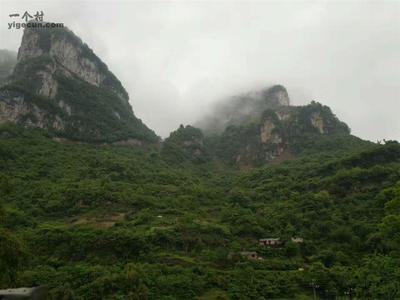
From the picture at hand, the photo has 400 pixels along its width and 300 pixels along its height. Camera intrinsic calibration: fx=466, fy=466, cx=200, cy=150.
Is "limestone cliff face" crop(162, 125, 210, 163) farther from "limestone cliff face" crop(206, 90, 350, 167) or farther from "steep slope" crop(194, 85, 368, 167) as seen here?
"limestone cliff face" crop(206, 90, 350, 167)

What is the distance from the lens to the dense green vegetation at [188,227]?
43.7 metres

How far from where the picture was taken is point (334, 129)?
477ft

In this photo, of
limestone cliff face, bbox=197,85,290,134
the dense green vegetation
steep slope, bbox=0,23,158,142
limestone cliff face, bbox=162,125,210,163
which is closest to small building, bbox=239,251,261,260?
the dense green vegetation

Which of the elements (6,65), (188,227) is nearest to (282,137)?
(188,227)

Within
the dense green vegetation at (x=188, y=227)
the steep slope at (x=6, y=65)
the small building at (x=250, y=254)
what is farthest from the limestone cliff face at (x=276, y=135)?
the small building at (x=250, y=254)

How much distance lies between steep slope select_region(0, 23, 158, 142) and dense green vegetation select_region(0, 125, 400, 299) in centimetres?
1005

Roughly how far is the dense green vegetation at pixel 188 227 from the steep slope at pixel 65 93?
10.0 meters

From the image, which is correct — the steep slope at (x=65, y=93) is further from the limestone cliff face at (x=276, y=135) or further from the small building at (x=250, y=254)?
the small building at (x=250, y=254)

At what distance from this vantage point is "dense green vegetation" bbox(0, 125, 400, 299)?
43.7 m

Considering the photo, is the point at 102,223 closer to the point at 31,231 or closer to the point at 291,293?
the point at 31,231

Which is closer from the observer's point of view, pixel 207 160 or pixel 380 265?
pixel 380 265

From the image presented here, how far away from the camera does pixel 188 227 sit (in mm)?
62438

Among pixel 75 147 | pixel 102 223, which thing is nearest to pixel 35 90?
pixel 75 147

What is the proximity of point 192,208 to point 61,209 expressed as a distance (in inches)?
815
